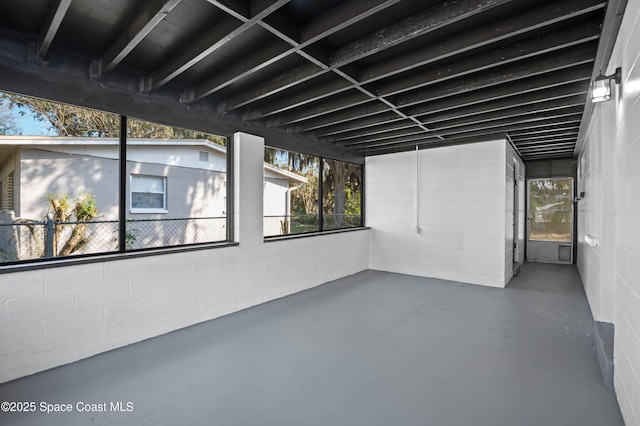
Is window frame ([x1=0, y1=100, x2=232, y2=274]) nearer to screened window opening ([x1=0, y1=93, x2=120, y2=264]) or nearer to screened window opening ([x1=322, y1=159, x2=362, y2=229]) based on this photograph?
screened window opening ([x1=0, y1=93, x2=120, y2=264])

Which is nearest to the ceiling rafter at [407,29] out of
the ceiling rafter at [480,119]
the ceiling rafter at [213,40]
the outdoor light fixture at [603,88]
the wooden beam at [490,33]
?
the wooden beam at [490,33]

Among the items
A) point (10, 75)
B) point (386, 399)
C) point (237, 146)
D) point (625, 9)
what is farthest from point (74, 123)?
point (625, 9)

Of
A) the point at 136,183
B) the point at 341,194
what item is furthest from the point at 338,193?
the point at 136,183

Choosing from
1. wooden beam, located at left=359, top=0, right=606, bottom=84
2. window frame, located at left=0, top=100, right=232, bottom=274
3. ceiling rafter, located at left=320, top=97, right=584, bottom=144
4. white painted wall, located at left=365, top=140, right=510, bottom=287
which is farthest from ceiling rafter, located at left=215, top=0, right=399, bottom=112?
white painted wall, located at left=365, top=140, right=510, bottom=287

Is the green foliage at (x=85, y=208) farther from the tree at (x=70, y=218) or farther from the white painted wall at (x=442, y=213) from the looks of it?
the white painted wall at (x=442, y=213)

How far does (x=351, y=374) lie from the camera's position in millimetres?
2494

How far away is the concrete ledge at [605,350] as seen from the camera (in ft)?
7.66

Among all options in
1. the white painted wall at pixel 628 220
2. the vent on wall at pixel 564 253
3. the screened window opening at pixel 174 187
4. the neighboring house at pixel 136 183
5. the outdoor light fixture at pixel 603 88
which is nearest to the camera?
the white painted wall at pixel 628 220

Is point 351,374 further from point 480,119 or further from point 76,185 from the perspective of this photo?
point 480,119

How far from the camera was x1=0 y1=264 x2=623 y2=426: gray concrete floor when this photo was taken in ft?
6.62

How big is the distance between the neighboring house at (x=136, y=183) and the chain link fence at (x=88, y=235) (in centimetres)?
1

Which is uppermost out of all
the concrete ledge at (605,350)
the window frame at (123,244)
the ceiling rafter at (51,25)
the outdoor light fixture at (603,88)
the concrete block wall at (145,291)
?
the ceiling rafter at (51,25)

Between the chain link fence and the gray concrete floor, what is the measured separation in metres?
1.02

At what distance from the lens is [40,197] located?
295 centimetres
